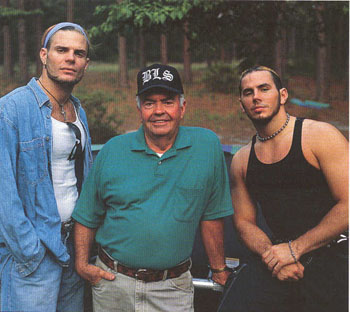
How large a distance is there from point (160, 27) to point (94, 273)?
18.4ft

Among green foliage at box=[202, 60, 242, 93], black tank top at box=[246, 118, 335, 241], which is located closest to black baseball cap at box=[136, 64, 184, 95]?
black tank top at box=[246, 118, 335, 241]

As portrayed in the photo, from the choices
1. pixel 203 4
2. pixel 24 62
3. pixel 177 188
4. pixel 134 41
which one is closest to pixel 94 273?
pixel 177 188

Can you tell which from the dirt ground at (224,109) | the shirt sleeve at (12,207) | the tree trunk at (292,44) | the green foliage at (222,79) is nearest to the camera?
the shirt sleeve at (12,207)

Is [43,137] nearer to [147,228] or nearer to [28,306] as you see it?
[147,228]

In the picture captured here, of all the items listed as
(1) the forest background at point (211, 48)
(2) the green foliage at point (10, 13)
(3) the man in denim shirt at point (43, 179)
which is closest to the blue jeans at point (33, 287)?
(3) the man in denim shirt at point (43, 179)

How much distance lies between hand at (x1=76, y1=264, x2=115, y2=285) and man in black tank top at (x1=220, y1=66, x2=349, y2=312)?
1.91 feet

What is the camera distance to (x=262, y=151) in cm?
221

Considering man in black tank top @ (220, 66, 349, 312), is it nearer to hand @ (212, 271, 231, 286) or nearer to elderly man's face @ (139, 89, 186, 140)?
hand @ (212, 271, 231, 286)

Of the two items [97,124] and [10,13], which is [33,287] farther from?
[10,13]

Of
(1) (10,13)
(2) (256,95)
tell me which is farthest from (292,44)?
(2) (256,95)

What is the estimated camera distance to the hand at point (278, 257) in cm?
206

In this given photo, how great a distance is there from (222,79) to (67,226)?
17905 millimetres

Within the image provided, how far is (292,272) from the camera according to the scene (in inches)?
81.2

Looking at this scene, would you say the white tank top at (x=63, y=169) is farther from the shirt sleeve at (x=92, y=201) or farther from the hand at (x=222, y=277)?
the hand at (x=222, y=277)
